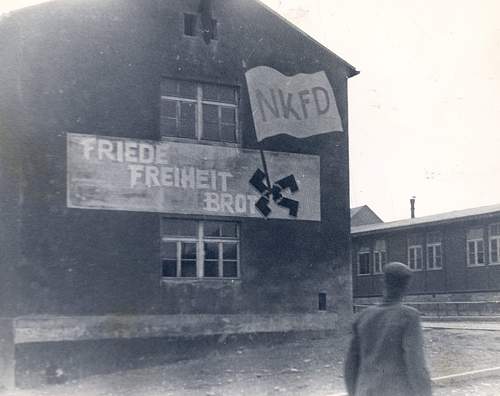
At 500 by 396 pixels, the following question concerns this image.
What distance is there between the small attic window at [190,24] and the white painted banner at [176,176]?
8.52ft

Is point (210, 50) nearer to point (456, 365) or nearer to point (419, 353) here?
point (456, 365)

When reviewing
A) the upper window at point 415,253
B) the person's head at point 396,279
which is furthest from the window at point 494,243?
the person's head at point 396,279

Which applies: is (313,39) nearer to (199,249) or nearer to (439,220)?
(199,249)

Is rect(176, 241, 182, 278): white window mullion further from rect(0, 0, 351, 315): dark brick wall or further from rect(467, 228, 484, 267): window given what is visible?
rect(467, 228, 484, 267): window

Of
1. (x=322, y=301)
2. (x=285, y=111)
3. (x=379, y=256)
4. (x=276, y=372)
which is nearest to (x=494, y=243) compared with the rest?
(x=379, y=256)

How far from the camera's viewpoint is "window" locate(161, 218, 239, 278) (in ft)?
58.3

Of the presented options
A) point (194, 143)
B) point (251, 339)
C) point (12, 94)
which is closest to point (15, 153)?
point (12, 94)

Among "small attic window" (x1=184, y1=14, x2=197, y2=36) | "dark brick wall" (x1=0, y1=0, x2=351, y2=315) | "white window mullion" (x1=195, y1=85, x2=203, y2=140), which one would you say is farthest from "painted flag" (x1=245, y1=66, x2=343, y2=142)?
"small attic window" (x1=184, y1=14, x2=197, y2=36)

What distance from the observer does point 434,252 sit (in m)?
33.8

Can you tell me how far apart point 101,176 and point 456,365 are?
8.10m

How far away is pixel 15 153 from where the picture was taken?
16469 mm

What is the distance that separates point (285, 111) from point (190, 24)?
10.2 feet

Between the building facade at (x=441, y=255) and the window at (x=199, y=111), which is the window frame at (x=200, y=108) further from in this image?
the building facade at (x=441, y=255)

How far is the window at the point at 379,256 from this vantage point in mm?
37172
